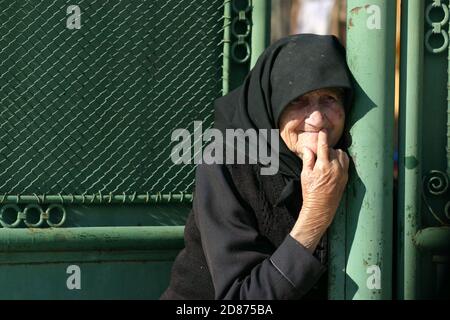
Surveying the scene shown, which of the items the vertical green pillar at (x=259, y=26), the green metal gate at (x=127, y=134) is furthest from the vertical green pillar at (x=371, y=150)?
the vertical green pillar at (x=259, y=26)

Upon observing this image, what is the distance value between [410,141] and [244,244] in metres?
1.00

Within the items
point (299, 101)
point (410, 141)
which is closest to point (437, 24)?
point (410, 141)

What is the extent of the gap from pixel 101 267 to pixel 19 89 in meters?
0.77

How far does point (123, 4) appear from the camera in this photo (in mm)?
3549

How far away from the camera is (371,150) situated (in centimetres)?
242

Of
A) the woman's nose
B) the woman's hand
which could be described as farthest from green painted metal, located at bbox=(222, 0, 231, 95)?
the woman's hand

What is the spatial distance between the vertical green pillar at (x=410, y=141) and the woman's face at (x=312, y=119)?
0.69 metres

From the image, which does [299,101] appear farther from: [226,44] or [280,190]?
[226,44]

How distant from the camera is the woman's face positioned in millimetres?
2697
